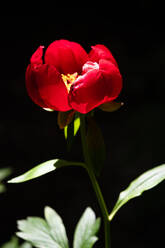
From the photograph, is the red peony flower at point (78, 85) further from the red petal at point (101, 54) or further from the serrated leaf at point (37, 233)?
the serrated leaf at point (37, 233)

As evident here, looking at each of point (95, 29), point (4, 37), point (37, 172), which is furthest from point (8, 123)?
point (37, 172)

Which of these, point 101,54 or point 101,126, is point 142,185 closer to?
point 101,54

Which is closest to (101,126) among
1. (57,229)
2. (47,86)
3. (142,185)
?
(57,229)

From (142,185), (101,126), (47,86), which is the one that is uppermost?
(47,86)

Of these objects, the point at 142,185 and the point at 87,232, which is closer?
the point at 142,185

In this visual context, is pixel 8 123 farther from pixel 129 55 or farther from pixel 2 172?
pixel 2 172

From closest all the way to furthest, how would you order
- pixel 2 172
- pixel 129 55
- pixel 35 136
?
pixel 2 172
pixel 35 136
pixel 129 55
